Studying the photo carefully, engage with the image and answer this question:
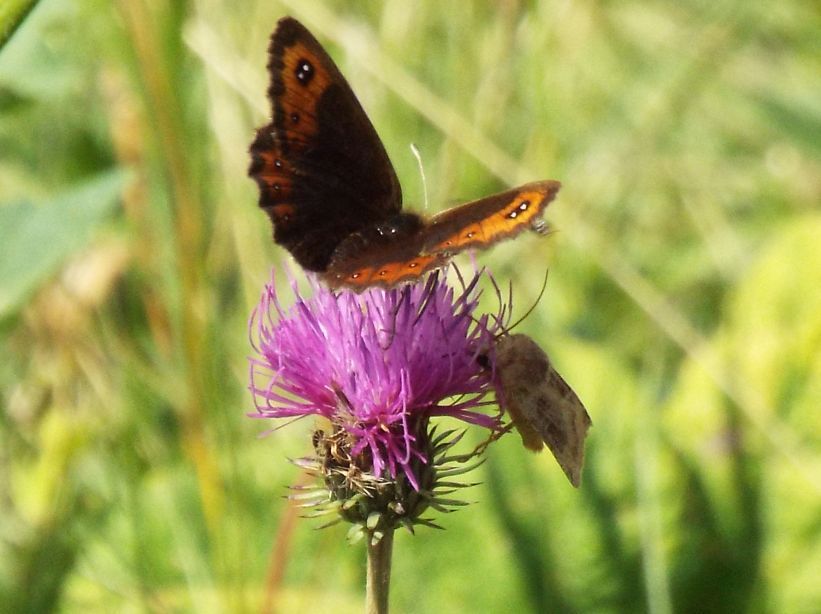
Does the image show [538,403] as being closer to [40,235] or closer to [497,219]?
[497,219]

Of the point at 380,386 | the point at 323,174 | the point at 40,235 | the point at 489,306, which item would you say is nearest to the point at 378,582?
the point at 380,386

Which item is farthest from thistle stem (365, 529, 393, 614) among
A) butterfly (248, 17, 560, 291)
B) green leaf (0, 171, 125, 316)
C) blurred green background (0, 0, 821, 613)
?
green leaf (0, 171, 125, 316)

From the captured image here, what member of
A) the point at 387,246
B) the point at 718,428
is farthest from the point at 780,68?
the point at 387,246

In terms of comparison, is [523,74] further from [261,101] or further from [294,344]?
[294,344]

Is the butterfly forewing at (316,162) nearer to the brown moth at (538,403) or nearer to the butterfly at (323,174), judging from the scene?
the butterfly at (323,174)

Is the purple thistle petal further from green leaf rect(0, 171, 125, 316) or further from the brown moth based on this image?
green leaf rect(0, 171, 125, 316)
